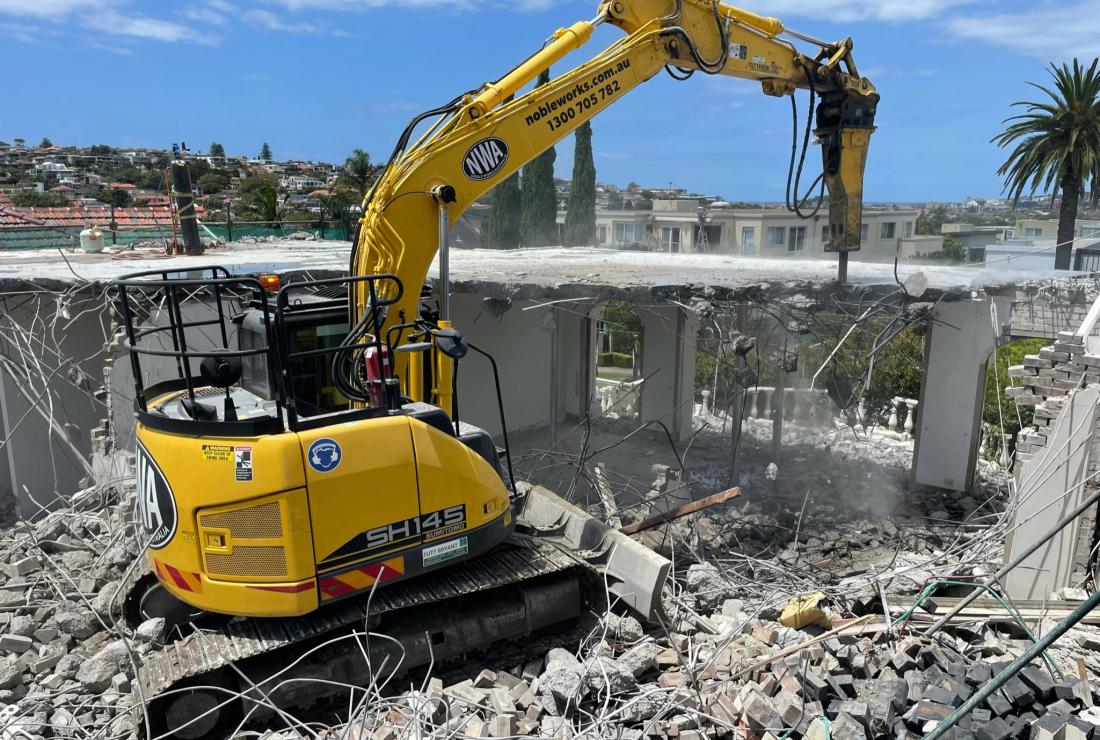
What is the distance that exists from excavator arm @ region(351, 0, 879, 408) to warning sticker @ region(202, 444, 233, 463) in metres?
1.53

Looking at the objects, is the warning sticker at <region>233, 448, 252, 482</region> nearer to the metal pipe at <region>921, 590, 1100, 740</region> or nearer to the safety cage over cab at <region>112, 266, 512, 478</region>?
the safety cage over cab at <region>112, 266, 512, 478</region>

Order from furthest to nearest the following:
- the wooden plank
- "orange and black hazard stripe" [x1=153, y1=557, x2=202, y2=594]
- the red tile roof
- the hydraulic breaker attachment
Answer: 1. the red tile roof
2. the hydraulic breaker attachment
3. the wooden plank
4. "orange and black hazard stripe" [x1=153, y1=557, x2=202, y2=594]

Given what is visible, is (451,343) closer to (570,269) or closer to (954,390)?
(954,390)

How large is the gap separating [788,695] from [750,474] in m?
7.54

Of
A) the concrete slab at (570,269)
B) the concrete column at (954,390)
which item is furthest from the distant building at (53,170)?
the concrete column at (954,390)

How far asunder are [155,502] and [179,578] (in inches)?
20.2

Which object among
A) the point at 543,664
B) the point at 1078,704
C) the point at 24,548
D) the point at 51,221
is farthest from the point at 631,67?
the point at 51,221

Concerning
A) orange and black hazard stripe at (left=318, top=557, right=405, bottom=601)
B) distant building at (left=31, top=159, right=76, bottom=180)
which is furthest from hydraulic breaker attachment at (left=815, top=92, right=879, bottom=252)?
distant building at (left=31, top=159, right=76, bottom=180)

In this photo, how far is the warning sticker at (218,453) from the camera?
467 cm

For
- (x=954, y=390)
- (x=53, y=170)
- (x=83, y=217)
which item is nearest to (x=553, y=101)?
(x=954, y=390)

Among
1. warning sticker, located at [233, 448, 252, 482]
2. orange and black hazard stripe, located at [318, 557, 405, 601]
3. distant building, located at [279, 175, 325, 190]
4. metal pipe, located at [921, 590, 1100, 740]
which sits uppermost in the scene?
distant building, located at [279, 175, 325, 190]

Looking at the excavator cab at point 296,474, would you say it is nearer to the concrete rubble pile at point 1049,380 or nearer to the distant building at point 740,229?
the concrete rubble pile at point 1049,380

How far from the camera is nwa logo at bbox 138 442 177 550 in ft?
16.0

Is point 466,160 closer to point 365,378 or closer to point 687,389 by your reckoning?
point 365,378
